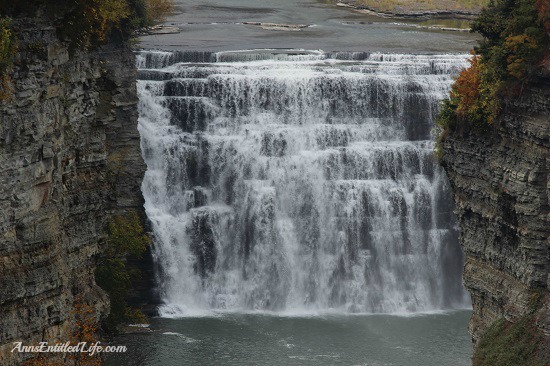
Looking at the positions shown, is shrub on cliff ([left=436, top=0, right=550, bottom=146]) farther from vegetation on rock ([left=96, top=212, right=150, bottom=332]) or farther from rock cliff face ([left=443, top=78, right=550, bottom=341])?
vegetation on rock ([left=96, top=212, right=150, bottom=332])

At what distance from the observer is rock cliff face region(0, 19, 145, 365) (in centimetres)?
2836

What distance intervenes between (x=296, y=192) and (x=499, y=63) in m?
21.3

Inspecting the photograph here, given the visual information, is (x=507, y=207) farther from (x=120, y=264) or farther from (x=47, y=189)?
(x=120, y=264)

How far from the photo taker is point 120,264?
168ft

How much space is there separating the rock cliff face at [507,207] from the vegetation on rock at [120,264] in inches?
623

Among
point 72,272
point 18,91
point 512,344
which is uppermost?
point 18,91

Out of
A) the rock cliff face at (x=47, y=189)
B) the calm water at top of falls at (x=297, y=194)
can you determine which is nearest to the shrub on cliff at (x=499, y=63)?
the rock cliff face at (x=47, y=189)

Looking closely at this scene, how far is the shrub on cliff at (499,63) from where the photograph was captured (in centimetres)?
3819

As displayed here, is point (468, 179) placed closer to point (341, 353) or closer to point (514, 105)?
point (514, 105)

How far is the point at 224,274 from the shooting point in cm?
5797

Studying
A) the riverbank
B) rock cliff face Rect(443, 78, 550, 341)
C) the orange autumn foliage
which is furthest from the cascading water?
the riverbank

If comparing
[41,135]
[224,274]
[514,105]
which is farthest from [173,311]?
[41,135]

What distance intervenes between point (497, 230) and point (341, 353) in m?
10.4

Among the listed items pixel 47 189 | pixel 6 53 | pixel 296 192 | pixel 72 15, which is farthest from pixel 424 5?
pixel 6 53
